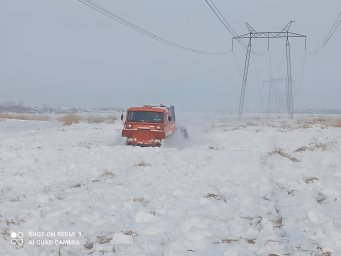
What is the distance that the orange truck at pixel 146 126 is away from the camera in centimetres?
2233

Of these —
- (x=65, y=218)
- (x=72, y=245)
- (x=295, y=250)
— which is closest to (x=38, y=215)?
(x=65, y=218)

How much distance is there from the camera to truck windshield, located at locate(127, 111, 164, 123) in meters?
22.8

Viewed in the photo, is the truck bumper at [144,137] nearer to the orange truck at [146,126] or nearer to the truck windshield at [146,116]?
the orange truck at [146,126]

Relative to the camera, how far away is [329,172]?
13102 millimetres

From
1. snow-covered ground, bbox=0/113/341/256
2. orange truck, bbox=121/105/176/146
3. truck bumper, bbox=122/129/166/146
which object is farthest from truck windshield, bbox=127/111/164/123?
snow-covered ground, bbox=0/113/341/256

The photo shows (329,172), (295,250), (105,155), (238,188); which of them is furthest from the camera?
(105,155)

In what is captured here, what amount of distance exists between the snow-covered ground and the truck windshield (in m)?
7.13

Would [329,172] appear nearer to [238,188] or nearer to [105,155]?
[238,188]

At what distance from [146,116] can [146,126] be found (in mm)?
661

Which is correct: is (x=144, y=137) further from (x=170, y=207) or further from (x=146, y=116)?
(x=170, y=207)

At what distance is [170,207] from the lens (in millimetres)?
9031

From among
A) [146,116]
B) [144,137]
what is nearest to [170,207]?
[144,137]

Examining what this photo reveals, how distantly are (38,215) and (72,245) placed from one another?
1644 millimetres

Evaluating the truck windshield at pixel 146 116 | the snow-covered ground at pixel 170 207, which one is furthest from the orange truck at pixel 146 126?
the snow-covered ground at pixel 170 207
